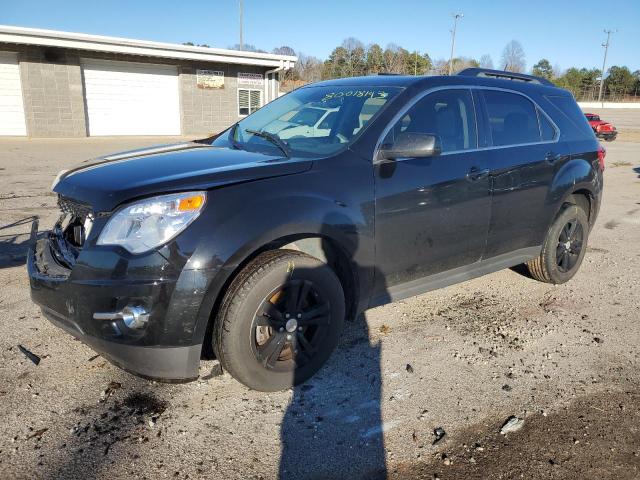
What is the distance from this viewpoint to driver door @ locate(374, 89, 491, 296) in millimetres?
3268

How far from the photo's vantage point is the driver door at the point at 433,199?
129 inches

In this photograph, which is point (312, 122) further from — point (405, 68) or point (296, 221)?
point (405, 68)

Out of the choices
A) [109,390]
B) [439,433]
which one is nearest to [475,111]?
[439,433]

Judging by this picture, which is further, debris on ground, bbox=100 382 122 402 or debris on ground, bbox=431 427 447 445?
debris on ground, bbox=100 382 122 402

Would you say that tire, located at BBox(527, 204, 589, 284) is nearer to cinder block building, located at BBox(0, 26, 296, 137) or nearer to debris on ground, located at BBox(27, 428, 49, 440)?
debris on ground, located at BBox(27, 428, 49, 440)

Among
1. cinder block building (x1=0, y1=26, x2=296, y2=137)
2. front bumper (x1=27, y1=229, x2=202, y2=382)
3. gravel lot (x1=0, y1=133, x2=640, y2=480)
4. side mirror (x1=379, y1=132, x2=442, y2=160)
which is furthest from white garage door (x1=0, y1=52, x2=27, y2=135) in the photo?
side mirror (x1=379, y1=132, x2=442, y2=160)

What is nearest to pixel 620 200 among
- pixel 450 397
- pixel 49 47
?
pixel 450 397

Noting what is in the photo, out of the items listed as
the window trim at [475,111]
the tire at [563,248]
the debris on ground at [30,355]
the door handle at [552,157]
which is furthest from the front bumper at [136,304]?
the tire at [563,248]

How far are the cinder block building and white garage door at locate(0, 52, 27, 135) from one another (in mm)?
33

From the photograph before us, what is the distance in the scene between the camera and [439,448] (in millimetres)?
2545

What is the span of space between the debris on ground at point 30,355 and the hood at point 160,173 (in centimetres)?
111

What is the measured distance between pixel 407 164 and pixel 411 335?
1.29 metres

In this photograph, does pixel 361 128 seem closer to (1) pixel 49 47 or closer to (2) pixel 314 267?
(2) pixel 314 267

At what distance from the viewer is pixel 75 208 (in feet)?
9.37
